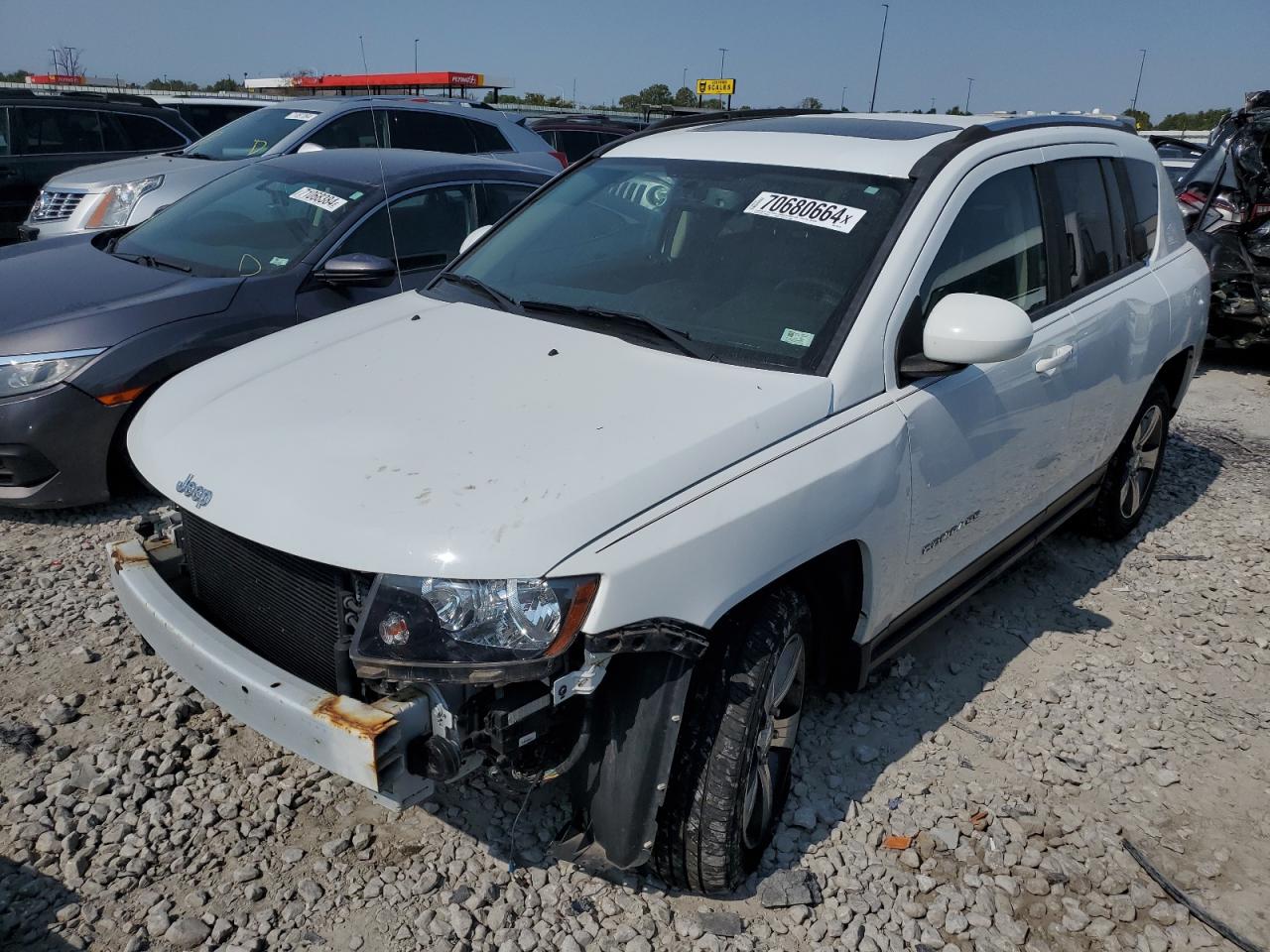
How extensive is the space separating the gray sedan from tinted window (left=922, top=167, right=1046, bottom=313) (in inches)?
104

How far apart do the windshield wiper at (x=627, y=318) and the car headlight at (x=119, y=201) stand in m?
5.75

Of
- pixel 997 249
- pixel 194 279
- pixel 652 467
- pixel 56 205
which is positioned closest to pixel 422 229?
pixel 194 279

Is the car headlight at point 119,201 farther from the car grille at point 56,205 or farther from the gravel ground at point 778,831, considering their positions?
the gravel ground at point 778,831

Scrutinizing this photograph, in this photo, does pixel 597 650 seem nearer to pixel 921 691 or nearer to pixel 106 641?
pixel 921 691

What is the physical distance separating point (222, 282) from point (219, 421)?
241 centimetres

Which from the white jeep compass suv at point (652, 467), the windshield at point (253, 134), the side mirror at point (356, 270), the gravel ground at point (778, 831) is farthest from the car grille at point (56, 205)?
the white jeep compass suv at point (652, 467)

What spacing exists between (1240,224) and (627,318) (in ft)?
23.8

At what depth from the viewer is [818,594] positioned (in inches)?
112

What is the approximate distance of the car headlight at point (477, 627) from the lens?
83.1 inches

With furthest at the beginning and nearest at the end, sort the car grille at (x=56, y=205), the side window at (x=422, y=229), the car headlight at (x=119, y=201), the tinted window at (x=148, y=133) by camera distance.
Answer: the tinted window at (x=148, y=133)
the car grille at (x=56, y=205)
the car headlight at (x=119, y=201)
the side window at (x=422, y=229)

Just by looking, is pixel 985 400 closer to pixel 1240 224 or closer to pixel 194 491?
pixel 194 491

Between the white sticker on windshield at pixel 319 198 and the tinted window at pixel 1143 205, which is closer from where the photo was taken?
the tinted window at pixel 1143 205

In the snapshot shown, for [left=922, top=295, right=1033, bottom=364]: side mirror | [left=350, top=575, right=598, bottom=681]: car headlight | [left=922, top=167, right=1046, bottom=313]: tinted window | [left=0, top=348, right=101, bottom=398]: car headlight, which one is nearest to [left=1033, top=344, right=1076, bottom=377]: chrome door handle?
[left=922, top=167, right=1046, bottom=313]: tinted window

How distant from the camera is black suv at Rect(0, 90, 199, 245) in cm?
996
